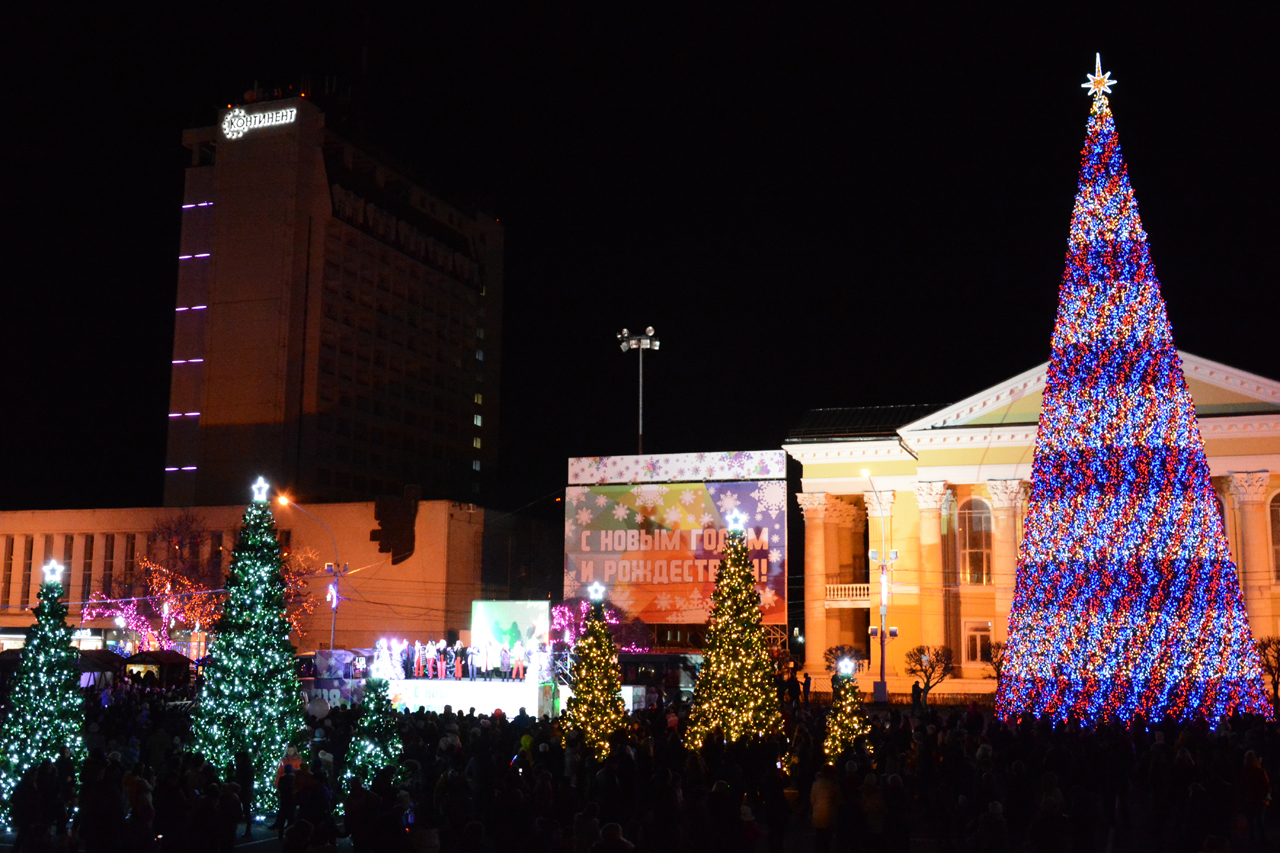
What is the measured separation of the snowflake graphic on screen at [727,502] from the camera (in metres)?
52.2

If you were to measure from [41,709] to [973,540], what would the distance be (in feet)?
133

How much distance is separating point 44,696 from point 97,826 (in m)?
5.86

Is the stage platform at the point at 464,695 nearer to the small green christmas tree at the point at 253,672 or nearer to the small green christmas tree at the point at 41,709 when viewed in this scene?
the small green christmas tree at the point at 253,672

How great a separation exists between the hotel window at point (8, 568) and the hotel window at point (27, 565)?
883 millimetres

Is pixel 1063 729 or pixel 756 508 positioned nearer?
pixel 1063 729

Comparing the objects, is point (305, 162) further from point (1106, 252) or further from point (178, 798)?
point (178, 798)

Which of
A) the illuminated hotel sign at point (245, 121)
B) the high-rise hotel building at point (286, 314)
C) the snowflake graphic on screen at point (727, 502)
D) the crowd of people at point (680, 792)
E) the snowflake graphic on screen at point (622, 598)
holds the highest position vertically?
the illuminated hotel sign at point (245, 121)

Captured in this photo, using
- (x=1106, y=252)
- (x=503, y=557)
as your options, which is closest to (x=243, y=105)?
(x=503, y=557)

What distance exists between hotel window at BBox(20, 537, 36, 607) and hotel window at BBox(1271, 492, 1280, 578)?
6004 cm

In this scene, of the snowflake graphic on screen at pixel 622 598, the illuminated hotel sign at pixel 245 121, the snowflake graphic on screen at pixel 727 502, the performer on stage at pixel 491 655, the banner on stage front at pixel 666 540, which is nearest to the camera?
the performer on stage at pixel 491 655

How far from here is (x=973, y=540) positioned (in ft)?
169

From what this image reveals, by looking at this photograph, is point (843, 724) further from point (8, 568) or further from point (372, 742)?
point (8, 568)

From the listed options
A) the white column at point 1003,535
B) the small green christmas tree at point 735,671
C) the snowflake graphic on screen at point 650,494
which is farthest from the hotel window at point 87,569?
the small green christmas tree at point 735,671

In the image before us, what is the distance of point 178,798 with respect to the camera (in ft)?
43.2
